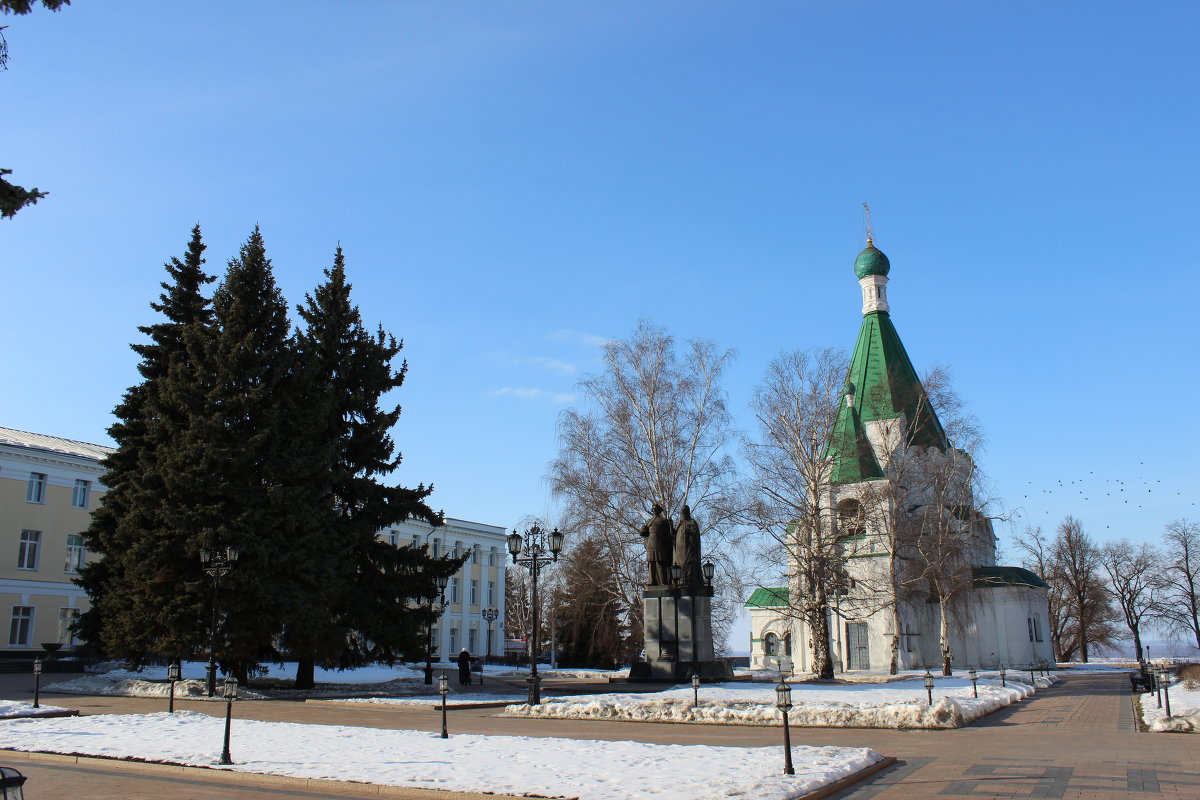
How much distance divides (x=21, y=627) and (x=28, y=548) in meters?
3.41

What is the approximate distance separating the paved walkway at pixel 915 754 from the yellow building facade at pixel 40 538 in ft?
70.2

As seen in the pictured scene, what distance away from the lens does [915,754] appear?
1254 centimetres

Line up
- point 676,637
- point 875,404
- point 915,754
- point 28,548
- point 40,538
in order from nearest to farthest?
point 915,754 → point 676,637 → point 875,404 → point 28,548 → point 40,538

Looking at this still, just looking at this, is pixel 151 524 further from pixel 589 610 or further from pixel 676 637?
pixel 589 610

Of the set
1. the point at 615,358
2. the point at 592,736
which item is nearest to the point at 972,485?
the point at 615,358

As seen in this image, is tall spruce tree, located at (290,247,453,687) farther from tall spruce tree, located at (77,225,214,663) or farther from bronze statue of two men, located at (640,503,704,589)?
bronze statue of two men, located at (640,503,704,589)

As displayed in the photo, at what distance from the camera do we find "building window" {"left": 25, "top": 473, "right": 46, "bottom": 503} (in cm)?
4038

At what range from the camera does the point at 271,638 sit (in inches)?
957

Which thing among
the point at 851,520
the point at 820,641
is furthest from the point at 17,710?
the point at 851,520

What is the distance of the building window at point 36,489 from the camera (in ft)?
132

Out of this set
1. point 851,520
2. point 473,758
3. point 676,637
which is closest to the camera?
point 473,758

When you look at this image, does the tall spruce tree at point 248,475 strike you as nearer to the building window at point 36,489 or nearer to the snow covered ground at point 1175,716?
the snow covered ground at point 1175,716

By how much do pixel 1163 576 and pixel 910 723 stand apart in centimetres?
5843

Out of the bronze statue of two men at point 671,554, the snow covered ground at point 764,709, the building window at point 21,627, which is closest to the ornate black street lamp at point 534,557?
the snow covered ground at point 764,709
